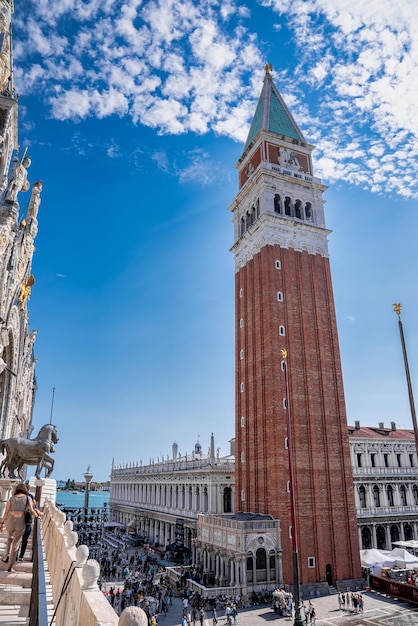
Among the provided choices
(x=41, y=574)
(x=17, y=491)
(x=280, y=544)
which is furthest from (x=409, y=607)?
(x=41, y=574)

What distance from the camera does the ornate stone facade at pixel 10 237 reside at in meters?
18.0

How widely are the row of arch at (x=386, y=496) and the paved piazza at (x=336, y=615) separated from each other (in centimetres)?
1551

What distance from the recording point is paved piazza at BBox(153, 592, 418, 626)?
24656mm

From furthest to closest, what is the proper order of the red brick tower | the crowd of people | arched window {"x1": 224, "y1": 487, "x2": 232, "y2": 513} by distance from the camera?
arched window {"x1": 224, "y1": 487, "x2": 232, "y2": 513} < the red brick tower < the crowd of people

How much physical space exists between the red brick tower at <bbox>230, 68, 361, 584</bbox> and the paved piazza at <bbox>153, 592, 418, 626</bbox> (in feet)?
12.0

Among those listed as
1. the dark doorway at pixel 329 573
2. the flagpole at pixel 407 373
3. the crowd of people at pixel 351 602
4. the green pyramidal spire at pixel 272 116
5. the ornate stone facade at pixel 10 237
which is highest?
the green pyramidal spire at pixel 272 116

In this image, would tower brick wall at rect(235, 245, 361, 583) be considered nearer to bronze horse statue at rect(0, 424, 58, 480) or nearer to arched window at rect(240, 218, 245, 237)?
arched window at rect(240, 218, 245, 237)

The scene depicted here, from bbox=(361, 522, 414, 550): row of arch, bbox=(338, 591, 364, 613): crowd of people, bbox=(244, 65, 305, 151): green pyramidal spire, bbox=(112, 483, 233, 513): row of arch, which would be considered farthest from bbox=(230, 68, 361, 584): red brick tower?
bbox=(361, 522, 414, 550): row of arch

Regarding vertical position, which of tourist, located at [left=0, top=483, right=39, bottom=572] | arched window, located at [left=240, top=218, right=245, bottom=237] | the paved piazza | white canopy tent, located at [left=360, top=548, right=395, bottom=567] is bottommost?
the paved piazza

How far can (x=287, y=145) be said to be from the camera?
4656cm

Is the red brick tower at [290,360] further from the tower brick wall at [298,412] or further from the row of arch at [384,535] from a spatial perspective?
the row of arch at [384,535]

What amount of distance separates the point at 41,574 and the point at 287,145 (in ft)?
158

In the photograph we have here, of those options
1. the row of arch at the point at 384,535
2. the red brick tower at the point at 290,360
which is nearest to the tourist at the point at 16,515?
the red brick tower at the point at 290,360

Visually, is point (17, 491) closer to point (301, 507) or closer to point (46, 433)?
point (46, 433)
